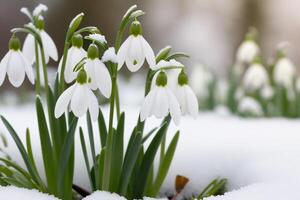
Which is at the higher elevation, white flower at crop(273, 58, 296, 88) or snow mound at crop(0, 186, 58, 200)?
white flower at crop(273, 58, 296, 88)

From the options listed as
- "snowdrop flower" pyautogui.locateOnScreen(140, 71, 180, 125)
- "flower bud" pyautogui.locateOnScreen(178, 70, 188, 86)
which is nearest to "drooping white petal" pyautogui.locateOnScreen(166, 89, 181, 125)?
"snowdrop flower" pyautogui.locateOnScreen(140, 71, 180, 125)

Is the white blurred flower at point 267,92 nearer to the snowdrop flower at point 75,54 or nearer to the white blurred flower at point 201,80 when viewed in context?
the white blurred flower at point 201,80

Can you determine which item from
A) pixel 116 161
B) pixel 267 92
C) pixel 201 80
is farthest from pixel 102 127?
pixel 201 80

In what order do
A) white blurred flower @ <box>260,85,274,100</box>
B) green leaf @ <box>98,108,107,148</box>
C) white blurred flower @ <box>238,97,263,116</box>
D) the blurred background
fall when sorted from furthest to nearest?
the blurred background
white blurred flower @ <box>260,85,274,100</box>
white blurred flower @ <box>238,97,263,116</box>
green leaf @ <box>98,108,107,148</box>

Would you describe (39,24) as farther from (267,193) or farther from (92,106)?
(267,193)

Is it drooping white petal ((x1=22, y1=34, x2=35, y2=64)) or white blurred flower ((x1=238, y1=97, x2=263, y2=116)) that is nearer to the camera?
drooping white petal ((x1=22, y1=34, x2=35, y2=64))

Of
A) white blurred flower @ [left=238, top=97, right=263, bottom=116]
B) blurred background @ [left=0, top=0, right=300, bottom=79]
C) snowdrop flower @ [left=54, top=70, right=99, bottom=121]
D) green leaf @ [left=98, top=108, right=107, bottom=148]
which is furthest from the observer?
blurred background @ [left=0, top=0, right=300, bottom=79]

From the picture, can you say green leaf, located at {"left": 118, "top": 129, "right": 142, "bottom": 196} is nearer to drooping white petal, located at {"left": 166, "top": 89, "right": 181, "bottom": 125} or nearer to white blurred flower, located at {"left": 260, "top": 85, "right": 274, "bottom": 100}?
drooping white petal, located at {"left": 166, "top": 89, "right": 181, "bottom": 125}
